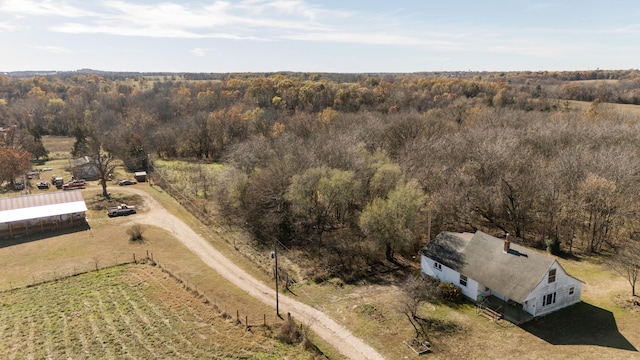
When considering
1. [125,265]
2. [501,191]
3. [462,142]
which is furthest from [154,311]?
[462,142]

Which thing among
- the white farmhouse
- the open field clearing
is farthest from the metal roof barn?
the white farmhouse

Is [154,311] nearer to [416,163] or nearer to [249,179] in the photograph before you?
[249,179]

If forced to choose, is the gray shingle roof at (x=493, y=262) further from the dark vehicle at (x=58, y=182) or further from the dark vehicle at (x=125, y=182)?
the dark vehicle at (x=58, y=182)

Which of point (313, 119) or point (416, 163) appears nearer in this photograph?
point (416, 163)

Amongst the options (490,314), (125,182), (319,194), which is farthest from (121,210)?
(490,314)

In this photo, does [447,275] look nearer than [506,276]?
No

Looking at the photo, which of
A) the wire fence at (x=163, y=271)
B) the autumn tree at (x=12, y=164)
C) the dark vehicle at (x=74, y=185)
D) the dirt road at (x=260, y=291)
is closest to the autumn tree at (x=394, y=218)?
the dirt road at (x=260, y=291)

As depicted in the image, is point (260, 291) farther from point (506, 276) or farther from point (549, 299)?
point (549, 299)
